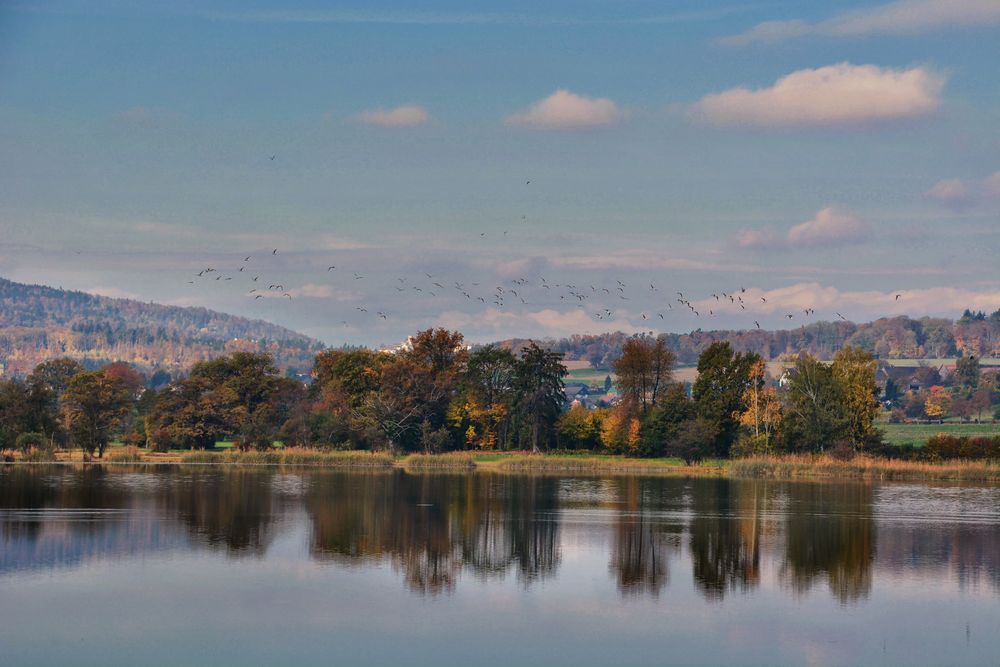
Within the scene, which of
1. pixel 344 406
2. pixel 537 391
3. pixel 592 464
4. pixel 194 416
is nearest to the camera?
pixel 592 464

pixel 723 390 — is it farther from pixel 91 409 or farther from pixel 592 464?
pixel 91 409

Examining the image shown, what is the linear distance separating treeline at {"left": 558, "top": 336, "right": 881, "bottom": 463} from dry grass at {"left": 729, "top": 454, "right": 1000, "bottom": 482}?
2660 mm

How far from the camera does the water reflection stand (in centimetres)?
3662

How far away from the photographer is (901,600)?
3281 centimetres

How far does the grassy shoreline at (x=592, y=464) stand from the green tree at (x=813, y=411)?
1789mm

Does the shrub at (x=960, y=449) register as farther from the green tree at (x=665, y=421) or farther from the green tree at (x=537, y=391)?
the green tree at (x=537, y=391)

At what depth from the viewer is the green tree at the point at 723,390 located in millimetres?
88375

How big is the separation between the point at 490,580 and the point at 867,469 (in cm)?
5008

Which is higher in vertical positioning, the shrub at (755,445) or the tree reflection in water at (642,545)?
the shrub at (755,445)

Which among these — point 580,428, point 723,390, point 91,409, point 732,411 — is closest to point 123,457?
point 91,409

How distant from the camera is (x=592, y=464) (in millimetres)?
89188

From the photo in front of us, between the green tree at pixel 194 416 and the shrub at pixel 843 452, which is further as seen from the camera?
the green tree at pixel 194 416

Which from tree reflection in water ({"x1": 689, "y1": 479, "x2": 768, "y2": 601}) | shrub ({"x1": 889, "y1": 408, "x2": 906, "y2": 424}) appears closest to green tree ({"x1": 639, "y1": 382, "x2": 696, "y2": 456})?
tree reflection in water ({"x1": 689, "y1": 479, "x2": 768, "y2": 601})

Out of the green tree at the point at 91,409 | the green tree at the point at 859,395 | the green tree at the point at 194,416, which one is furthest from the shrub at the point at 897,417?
the green tree at the point at 91,409
